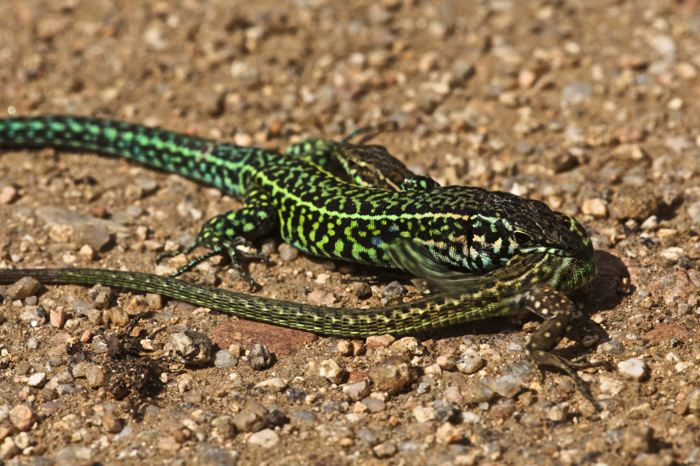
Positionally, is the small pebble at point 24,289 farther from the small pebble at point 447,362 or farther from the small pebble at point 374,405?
the small pebble at point 447,362

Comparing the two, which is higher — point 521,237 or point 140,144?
point 521,237

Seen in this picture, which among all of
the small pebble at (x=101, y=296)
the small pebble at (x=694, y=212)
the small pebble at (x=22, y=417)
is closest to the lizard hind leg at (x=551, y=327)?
the small pebble at (x=694, y=212)

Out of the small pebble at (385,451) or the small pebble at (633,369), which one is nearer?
the small pebble at (385,451)

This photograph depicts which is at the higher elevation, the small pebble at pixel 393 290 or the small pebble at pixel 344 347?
the small pebble at pixel 393 290

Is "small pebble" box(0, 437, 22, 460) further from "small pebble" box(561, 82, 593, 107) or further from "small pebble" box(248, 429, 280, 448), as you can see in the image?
"small pebble" box(561, 82, 593, 107)

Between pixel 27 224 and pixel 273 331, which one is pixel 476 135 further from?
pixel 27 224

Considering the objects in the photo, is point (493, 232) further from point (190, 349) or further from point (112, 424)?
point (112, 424)

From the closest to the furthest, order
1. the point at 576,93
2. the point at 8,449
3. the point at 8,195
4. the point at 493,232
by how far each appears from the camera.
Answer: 1. the point at 8,449
2. the point at 493,232
3. the point at 8,195
4. the point at 576,93

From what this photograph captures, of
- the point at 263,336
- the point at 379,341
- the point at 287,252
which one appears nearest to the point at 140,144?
the point at 287,252
